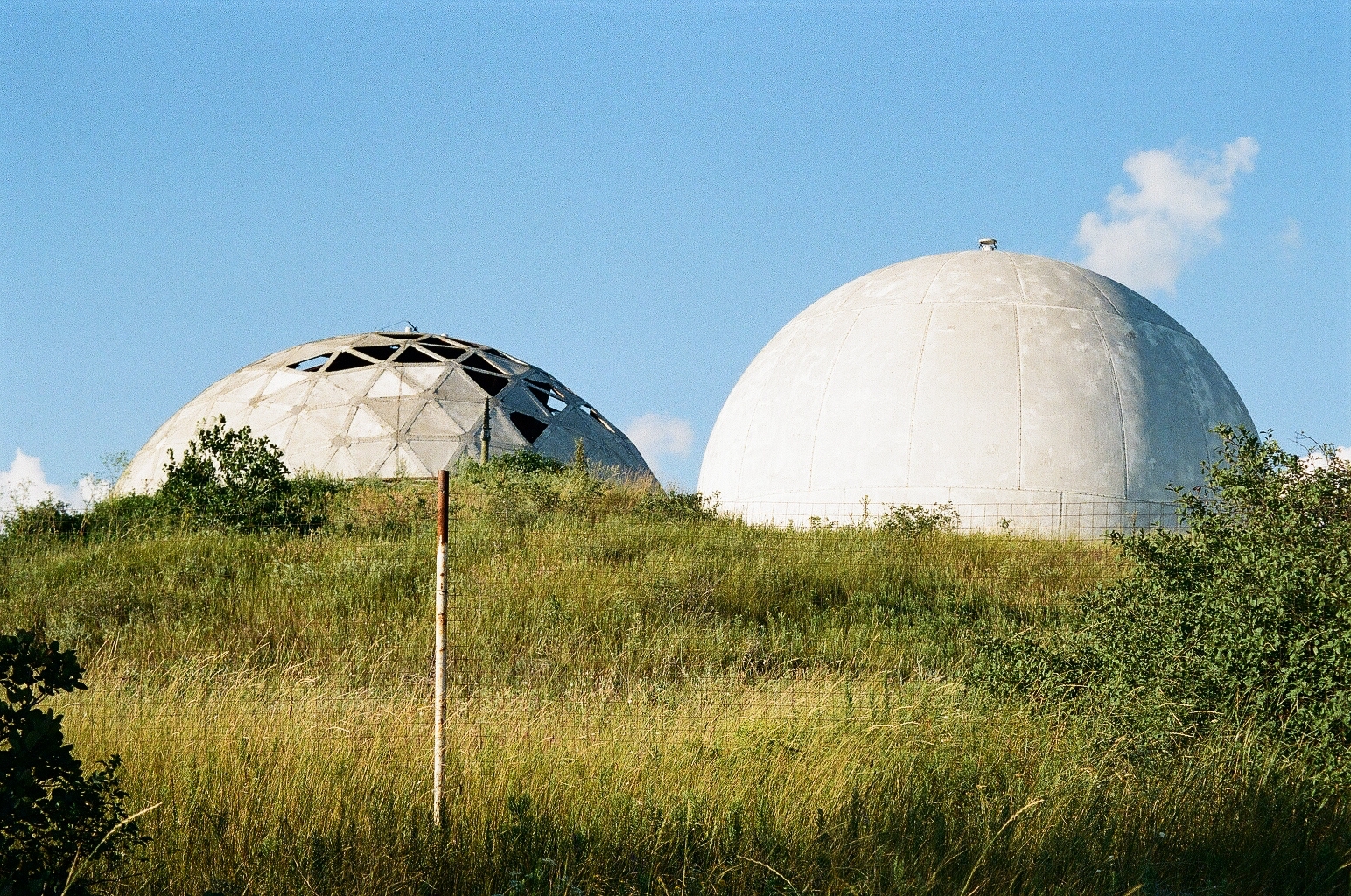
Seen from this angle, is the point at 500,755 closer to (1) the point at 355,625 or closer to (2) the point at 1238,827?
Result: (2) the point at 1238,827

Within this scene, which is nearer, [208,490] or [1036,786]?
[1036,786]

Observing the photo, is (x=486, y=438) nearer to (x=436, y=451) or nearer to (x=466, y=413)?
(x=436, y=451)

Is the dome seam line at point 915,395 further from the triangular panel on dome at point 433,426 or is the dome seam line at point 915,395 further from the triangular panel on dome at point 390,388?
the triangular panel on dome at point 390,388

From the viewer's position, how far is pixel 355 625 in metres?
11.5

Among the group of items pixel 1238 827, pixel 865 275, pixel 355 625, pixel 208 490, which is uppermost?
pixel 865 275

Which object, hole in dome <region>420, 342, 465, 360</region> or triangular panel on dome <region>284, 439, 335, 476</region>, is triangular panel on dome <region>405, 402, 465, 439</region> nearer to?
triangular panel on dome <region>284, 439, 335, 476</region>

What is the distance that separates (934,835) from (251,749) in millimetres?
3827

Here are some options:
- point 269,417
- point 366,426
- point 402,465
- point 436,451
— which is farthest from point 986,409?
point 269,417

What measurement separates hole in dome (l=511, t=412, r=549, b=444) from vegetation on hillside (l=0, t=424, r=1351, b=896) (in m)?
20.9

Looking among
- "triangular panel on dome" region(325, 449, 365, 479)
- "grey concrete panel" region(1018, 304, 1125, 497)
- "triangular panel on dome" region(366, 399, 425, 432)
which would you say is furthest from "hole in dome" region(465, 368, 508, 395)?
"grey concrete panel" region(1018, 304, 1125, 497)

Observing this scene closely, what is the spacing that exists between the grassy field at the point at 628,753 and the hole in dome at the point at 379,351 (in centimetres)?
2390

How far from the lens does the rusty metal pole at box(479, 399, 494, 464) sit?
28.8 metres

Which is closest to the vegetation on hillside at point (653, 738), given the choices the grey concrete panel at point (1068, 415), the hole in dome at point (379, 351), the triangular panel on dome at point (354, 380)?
the grey concrete panel at point (1068, 415)

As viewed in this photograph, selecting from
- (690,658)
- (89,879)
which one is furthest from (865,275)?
(89,879)
